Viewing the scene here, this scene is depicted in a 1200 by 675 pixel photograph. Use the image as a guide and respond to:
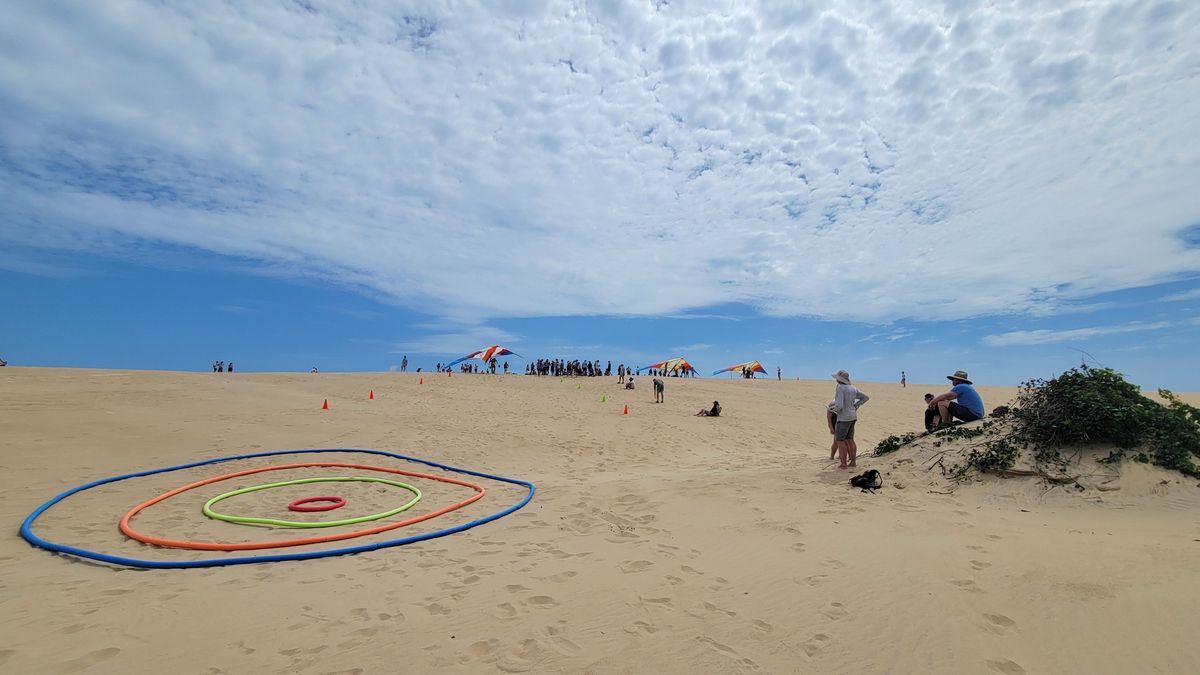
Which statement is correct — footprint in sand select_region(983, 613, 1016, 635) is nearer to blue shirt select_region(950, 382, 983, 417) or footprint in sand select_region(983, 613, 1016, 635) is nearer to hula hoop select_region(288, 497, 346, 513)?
blue shirt select_region(950, 382, 983, 417)

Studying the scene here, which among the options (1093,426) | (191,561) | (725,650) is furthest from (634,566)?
(1093,426)

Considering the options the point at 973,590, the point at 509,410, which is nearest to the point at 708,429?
the point at 509,410

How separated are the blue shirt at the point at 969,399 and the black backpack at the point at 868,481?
3499 mm

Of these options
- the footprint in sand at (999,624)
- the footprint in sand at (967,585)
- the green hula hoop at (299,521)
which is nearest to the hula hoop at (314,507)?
the green hula hoop at (299,521)

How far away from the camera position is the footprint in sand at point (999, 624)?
146 inches

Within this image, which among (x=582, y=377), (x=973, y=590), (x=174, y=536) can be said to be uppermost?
(x=582, y=377)

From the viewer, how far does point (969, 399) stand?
33.2 ft

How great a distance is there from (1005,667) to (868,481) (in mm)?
5082

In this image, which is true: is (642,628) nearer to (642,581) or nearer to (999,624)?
(642,581)

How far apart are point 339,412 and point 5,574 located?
13279 millimetres

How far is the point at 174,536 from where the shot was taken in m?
6.90

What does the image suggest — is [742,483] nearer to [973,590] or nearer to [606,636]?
[973,590]

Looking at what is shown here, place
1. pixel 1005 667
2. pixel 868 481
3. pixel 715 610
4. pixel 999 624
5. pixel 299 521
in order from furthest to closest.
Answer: pixel 868 481, pixel 299 521, pixel 715 610, pixel 999 624, pixel 1005 667

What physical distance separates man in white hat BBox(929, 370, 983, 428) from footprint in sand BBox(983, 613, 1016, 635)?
714 cm
